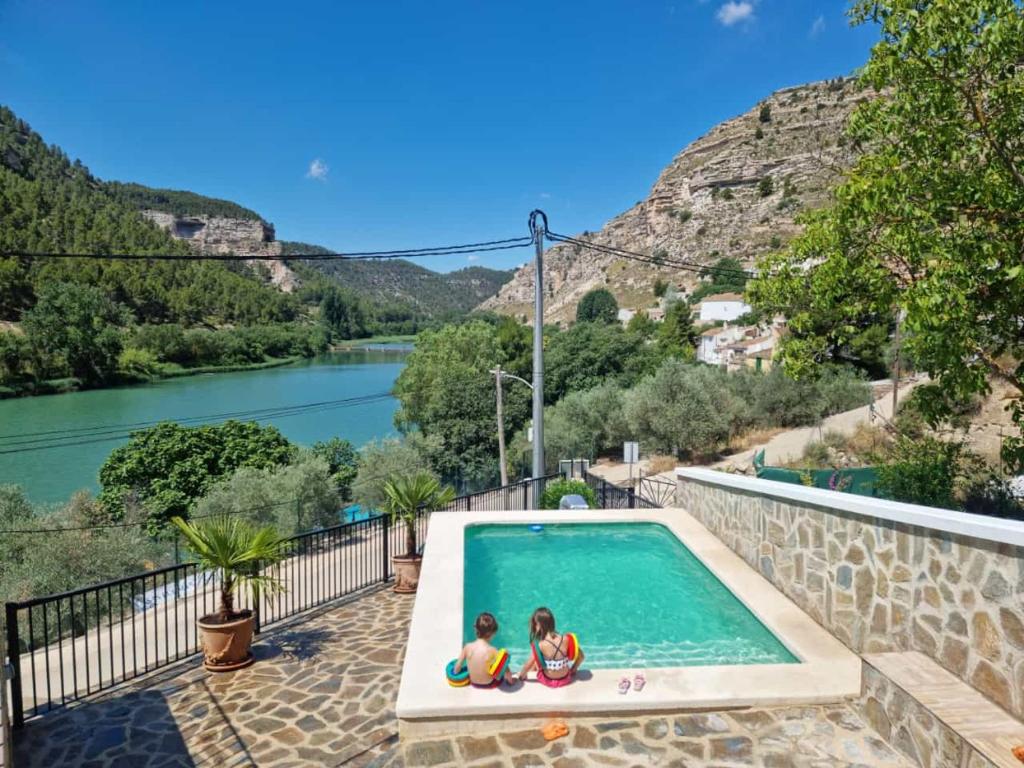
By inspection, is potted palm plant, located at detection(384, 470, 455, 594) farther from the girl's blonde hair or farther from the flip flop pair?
the flip flop pair

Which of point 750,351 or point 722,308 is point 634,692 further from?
point 722,308

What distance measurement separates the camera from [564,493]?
510 inches

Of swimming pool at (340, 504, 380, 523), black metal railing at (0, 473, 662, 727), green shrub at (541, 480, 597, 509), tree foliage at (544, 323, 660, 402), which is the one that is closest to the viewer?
black metal railing at (0, 473, 662, 727)

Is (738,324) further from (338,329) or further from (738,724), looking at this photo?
(738,724)

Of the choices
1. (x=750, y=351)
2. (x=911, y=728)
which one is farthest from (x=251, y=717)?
(x=750, y=351)

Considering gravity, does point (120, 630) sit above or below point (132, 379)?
below

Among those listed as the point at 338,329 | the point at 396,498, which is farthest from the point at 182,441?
the point at 338,329

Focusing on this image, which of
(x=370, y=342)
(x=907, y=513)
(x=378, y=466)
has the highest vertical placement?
(x=370, y=342)

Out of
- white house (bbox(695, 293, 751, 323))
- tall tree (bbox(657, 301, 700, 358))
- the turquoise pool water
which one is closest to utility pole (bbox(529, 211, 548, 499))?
the turquoise pool water

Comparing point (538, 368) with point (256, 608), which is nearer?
point (256, 608)

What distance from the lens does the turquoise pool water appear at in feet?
19.5

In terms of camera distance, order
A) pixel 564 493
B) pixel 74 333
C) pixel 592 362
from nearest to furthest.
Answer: pixel 564 493 < pixel 592 362 < pixel 74 333

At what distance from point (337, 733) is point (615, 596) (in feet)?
13.0

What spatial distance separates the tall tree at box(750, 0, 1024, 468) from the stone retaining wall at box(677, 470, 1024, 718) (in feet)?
8.49
